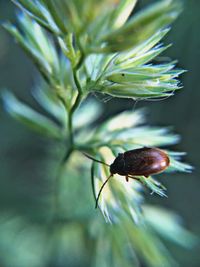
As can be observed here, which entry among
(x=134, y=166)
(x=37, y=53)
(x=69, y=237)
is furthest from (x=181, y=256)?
(x=37, y=53)

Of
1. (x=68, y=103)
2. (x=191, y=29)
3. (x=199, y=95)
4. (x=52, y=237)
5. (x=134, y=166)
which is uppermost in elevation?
(x=191, y=29)

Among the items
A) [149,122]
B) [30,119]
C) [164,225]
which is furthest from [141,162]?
[149,122]

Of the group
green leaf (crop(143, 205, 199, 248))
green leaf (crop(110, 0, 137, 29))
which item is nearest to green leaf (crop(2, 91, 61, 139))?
green leaf (crop(143, 205, 199, 248))

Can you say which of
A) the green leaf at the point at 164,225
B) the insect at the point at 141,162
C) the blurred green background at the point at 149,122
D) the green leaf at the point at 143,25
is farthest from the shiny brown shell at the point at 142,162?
the blurred green background at the point at 149,122

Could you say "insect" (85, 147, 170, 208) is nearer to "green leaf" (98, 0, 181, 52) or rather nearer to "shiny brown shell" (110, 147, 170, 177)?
"shiny brown shell" (110, 147, 170, 177)

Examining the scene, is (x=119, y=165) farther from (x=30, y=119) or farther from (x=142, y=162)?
(x=30, y=119)

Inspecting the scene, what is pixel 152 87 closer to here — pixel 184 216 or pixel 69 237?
pixel 69 237
